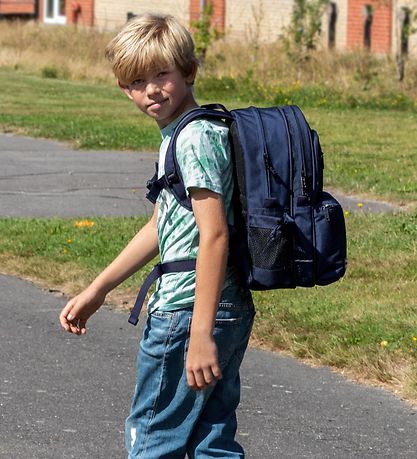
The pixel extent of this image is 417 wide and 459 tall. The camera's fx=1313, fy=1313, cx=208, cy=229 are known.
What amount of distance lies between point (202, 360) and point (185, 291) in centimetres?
27

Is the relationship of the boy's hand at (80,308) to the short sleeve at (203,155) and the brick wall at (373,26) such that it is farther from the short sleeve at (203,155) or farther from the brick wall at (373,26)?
the brick wall at (373,26)

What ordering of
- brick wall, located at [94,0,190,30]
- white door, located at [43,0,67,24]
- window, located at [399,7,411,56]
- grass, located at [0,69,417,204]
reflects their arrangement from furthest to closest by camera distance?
white door, located at [43,0,67,24], brick wall, located at [94,0,190,30], window, located at [399,7,411,56], grass, located at [0,69,417,204]

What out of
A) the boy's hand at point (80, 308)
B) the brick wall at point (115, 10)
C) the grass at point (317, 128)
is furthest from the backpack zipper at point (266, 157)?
the brick wall at point (115, 10)

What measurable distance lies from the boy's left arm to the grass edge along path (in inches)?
99.7

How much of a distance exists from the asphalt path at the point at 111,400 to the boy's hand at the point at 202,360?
5.51 ft

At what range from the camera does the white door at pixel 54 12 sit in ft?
160

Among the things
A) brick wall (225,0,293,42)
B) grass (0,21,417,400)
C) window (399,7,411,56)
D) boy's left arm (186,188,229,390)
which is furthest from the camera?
brick wall (225,0,293,42)

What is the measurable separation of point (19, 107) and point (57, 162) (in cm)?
632

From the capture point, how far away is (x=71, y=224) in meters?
10.1

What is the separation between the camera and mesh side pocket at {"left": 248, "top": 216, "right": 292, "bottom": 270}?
11.8ft

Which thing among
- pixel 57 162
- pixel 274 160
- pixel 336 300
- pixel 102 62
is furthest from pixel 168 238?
pixel 102 62

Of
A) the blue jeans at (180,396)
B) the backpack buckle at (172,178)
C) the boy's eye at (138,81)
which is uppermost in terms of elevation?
the boy's eye at (138,81)

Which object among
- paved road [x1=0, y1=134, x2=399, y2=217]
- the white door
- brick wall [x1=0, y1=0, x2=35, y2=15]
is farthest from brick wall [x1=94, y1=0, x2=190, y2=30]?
paved road [x1=0, y1=134, x2=399, y2=217]

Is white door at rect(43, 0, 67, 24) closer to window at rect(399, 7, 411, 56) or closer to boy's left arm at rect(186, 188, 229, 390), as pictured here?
window at rect(399, 7, 411, 56)
